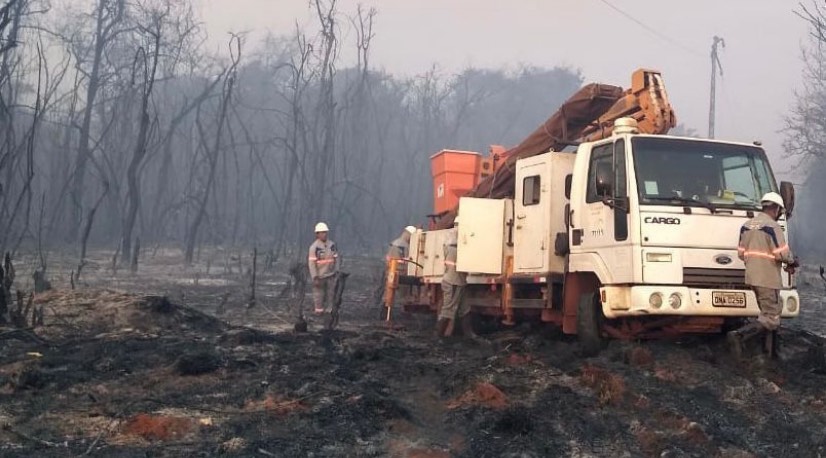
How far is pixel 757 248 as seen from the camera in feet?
23.7

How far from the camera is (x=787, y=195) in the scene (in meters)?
8.09

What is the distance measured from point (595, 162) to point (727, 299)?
2.10 metres

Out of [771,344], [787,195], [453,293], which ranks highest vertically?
[787,195]

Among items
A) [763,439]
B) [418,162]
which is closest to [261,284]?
[763,439]

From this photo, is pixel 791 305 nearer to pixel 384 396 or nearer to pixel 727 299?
pixel 727 299

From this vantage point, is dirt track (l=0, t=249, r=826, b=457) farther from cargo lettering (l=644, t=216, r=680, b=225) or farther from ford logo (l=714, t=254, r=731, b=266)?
cargo lettering (l=644, t=216, r=680, b=225)

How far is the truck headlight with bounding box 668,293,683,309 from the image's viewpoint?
24.4 feet

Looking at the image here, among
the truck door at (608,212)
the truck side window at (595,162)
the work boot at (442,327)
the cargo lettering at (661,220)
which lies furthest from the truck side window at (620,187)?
the work boot at (442,327)

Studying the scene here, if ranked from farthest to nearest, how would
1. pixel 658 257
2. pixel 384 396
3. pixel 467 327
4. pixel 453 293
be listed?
pixel 467 327
pixel 453 293
pixel 658 257
pixel 384 396

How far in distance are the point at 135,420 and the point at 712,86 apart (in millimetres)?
35099

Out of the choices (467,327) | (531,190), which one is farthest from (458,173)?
(531,190)

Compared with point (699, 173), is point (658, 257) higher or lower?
lower

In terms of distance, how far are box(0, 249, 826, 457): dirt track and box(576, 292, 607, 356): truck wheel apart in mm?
151

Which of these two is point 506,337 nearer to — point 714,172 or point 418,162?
point 714,172
